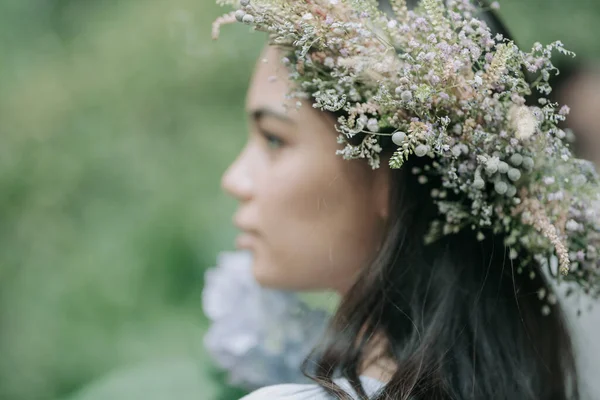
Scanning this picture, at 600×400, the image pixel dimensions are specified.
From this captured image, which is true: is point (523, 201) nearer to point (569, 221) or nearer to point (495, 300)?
point (569, 221)

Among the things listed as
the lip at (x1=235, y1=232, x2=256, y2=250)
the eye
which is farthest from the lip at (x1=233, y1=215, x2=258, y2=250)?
the eye

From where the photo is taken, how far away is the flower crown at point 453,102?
76 cm

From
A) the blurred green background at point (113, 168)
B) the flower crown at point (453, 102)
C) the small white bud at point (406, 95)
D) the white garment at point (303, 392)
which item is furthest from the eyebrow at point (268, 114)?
the blurred green background at point (113, 168)

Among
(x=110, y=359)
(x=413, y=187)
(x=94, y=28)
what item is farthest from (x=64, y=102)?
(x=413, y=187)

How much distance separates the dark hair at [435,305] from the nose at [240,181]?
0.25 m

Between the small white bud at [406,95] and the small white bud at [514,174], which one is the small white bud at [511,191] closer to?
the small white bud at [514,174]

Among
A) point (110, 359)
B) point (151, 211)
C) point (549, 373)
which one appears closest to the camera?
point (549, 373)

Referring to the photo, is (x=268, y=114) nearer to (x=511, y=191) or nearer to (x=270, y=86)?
(x=270, y=86)

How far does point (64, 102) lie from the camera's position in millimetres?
2031

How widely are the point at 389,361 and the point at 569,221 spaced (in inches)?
11.9

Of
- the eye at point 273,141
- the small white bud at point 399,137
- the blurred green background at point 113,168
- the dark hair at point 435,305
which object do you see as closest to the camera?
the small white bud at point 399,137

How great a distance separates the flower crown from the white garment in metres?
0.25

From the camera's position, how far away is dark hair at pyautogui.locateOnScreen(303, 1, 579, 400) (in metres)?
0.91

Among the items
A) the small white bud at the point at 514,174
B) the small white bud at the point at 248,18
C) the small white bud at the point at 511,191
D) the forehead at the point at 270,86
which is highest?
the forehead at the point at 270,86
